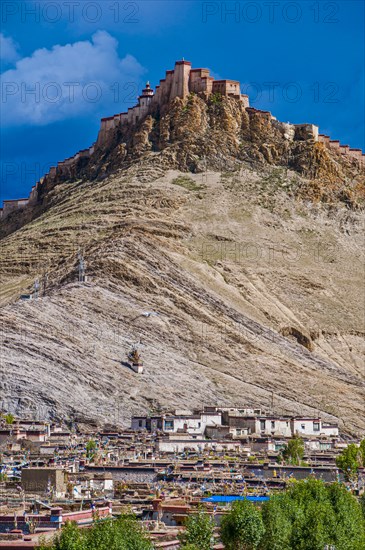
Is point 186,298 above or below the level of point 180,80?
below

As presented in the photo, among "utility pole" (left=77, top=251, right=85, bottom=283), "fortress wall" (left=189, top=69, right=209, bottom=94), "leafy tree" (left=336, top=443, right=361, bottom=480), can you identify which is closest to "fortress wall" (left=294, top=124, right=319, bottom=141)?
"fortress wall" (left=189, top=69, right=209, bottom=94)


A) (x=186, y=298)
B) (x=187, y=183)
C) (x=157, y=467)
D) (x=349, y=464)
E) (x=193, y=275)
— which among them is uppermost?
(x=187, y=183)

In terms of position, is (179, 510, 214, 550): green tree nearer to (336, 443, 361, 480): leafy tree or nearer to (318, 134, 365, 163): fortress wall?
(336, 443, 361, 480): leafy tree

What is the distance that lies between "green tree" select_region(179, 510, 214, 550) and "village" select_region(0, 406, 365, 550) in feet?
1.57

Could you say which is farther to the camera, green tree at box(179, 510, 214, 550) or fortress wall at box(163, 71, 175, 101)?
fortress wall at box(163, 71, 175, 101)

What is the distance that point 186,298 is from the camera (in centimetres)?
10969

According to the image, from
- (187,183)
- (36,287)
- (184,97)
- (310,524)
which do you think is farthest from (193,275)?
(310,524)

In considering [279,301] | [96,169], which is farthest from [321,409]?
[96,169]

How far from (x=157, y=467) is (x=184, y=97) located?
337 ft

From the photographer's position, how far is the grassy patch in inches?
5704

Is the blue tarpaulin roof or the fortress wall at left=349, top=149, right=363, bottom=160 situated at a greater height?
the fortress wall at left=349, top=149, right=363, bottom=160

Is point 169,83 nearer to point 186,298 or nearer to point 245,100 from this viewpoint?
point 245,100

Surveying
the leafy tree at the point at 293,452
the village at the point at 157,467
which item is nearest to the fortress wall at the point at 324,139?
the village at the point at 157,467

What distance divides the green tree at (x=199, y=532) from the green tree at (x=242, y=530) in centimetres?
47
